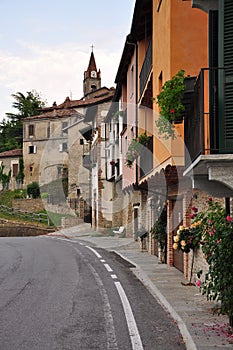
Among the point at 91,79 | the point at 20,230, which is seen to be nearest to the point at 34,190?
the point at 20,230

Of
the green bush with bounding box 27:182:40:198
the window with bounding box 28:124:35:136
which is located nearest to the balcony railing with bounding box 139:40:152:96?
the green bush with bounding box 27:182:40:198

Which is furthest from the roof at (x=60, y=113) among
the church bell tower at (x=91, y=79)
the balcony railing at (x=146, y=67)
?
the balcony railing at (x=146, y=67)

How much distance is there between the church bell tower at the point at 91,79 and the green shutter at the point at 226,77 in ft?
294

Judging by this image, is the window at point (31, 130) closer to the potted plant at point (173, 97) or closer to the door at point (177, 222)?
the door at point (177, 222)

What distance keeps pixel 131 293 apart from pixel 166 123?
12.6 feet

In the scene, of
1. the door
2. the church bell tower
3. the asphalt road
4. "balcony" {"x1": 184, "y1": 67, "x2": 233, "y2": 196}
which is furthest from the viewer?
the church bell tower

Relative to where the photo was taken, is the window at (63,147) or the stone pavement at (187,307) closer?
the stone pavement at (187,307)

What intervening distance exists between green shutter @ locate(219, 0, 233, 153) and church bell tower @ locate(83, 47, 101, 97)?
3525 inches

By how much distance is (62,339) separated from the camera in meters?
7.23

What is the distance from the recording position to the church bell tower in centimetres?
9588

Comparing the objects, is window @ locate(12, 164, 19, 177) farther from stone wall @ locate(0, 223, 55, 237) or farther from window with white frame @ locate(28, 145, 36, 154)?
stone wall @ locate(0, 223, 55, 237)

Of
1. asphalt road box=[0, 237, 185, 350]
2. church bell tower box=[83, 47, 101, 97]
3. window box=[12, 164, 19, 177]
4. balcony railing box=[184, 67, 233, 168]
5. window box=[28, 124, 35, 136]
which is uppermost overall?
church bell tower box=[83, 47, 101, 97]

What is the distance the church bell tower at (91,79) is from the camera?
315 ft

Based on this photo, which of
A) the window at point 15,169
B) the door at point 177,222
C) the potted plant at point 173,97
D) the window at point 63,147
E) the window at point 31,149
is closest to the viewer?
the potted plant at point 173,97
